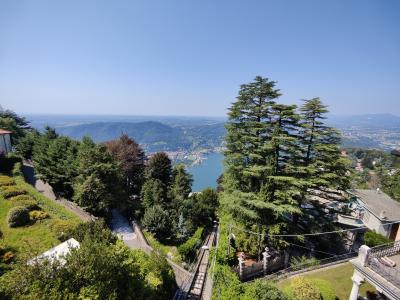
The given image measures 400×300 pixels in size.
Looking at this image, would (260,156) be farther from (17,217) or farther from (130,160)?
(130,160)

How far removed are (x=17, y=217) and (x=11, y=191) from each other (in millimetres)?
4247

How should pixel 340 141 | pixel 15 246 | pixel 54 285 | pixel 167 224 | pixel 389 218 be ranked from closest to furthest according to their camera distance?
pixel 54 285
pixel 15 246
pixel 340 141
pixel 389 218
pixel 167 224

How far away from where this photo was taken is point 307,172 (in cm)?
1525

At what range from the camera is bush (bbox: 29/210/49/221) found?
16250 mm

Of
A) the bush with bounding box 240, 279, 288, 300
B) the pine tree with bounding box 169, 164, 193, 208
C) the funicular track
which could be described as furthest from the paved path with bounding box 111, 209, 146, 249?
the bush with bounding box 240, 279, 288, 300

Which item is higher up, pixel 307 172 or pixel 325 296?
pixel 307 172

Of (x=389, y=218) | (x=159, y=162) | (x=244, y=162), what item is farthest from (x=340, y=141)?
(x=159, y=162)

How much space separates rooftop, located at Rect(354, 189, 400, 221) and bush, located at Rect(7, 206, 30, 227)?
998 inches

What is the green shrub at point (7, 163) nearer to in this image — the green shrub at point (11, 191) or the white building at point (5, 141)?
the white building at point (5, 141)

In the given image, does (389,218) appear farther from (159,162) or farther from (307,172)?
(159,162)

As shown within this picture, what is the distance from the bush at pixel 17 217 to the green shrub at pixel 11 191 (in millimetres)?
3297

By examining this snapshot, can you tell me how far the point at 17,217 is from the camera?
50.8ft

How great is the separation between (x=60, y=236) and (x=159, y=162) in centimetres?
1405

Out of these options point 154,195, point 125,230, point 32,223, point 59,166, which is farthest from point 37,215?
point 154,195
